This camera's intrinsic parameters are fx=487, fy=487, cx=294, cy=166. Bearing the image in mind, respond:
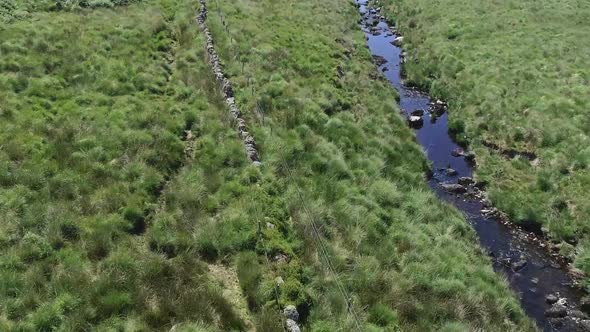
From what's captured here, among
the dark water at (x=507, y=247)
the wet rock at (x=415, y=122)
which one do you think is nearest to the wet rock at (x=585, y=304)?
the dark water at (x=507, y=247)

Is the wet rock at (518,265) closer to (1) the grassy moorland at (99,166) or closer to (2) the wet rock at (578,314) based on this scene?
(2) the wet rock at (578,314)

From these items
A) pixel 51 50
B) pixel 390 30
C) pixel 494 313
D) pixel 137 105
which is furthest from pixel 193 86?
pixel 390 30

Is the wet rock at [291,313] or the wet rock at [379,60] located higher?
the wet rock at [291,313]

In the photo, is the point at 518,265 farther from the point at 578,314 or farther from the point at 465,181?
the point at 465,181

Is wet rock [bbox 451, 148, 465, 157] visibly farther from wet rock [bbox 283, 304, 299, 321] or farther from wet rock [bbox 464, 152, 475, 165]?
wet rock [bbox 283, 304, 299, 321]

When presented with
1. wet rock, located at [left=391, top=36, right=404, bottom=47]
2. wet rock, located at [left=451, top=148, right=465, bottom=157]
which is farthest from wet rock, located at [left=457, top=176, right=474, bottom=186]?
wet rock, located at [left=391, top=36, right=404, bottom=47]
